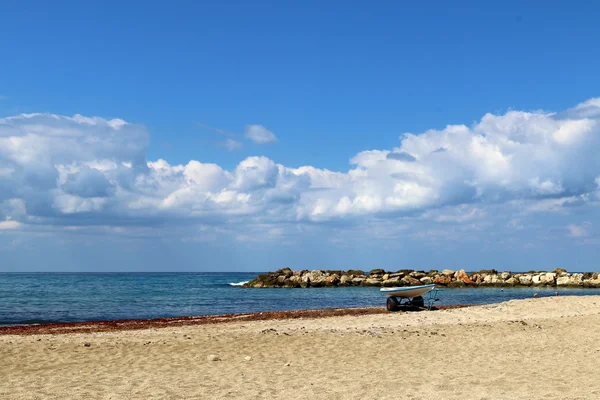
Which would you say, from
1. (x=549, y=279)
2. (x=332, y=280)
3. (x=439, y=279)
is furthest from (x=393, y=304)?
(x=549, y=279)

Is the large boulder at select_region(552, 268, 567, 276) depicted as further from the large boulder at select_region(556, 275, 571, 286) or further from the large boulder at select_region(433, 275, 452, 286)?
the large boulder at select_region(433, 275, 452, 286)

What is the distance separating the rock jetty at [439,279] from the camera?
Answer: 76250 mm

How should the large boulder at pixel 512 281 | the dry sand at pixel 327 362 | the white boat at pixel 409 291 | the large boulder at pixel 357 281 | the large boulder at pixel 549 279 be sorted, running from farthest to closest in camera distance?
1. the large boulder at pixel 357 281
2. the large boulder at pixel 549 279
3. the large boulder at pixel 512 281
4. the white boat at pixel 409 291
5. the dry sand at pixel 327 362

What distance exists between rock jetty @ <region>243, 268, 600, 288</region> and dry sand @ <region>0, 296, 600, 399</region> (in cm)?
5528

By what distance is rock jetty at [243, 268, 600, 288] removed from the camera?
76.2 m

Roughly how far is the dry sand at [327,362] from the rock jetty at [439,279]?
181 feet

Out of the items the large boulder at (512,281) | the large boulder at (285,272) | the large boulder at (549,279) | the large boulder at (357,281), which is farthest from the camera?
the large boulder at (285,272)

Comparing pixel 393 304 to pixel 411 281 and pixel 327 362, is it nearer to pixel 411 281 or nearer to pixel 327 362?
pixel 327 362

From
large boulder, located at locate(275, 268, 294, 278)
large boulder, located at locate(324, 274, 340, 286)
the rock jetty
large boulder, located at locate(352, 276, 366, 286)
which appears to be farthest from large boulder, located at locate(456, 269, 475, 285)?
large boulder, located at locate(275, 268, 294, 278)

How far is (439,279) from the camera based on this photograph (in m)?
78.6

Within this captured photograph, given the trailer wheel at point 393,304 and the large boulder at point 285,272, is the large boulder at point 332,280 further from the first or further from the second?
the trailer wheel at point 393,304

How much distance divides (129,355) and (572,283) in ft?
239

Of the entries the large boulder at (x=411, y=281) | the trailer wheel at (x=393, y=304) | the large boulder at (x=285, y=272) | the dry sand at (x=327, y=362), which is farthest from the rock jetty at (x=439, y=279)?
the dry sand at (x=327, y=362)

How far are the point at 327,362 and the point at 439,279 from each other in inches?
2617
